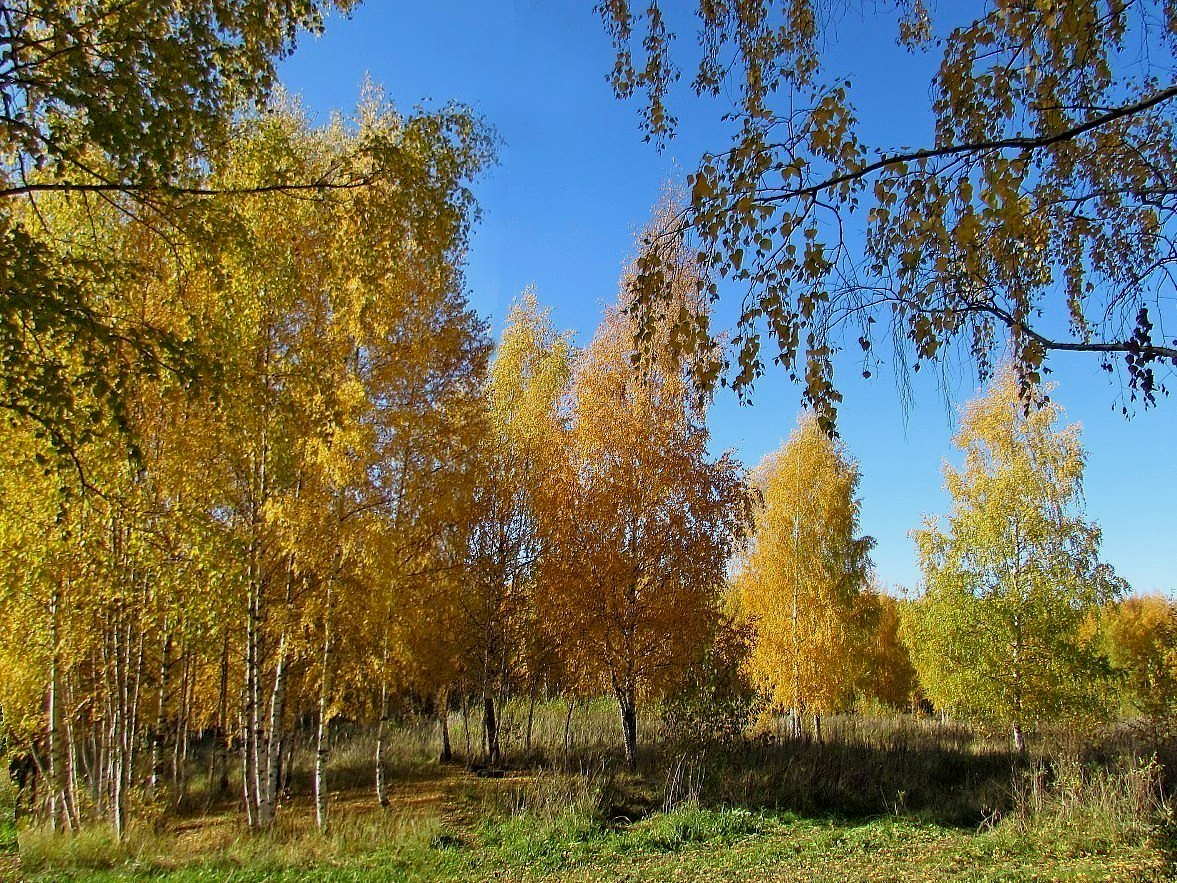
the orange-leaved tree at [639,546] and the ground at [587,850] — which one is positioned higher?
the orange-leaved tree at [639,546]

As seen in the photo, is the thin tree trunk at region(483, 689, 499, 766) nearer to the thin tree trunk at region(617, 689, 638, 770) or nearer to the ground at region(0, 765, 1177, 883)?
the thin tree trunk at region(617, 689, 638, 770)

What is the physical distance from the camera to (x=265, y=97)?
4746mm

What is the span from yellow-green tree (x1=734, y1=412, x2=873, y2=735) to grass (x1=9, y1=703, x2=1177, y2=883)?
4376 mm

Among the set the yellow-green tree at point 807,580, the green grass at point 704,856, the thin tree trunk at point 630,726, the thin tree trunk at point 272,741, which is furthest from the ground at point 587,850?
the yellow-green tree at point 807,580

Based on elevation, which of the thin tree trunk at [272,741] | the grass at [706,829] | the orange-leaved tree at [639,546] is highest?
the orange-leaved tree at [639,546]

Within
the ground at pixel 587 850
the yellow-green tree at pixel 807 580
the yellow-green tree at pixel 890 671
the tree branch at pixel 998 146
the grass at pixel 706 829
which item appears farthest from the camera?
the yellow-green tree at pixel 890 671

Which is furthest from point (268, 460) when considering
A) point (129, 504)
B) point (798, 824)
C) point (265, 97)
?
point (798, 824)

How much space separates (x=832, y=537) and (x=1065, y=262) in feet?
51.9

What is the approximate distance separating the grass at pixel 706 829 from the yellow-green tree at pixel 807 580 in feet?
14.4

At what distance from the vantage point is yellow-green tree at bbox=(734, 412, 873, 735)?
18125 millimetres

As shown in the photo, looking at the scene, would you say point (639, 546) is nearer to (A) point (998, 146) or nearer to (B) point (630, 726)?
(B) point (630, 726)

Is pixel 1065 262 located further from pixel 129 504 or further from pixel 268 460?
pixel 129 504

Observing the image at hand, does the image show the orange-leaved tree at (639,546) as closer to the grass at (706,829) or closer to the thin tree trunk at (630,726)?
the thin tree trunk at (630,726)

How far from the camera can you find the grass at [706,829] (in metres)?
6.85
